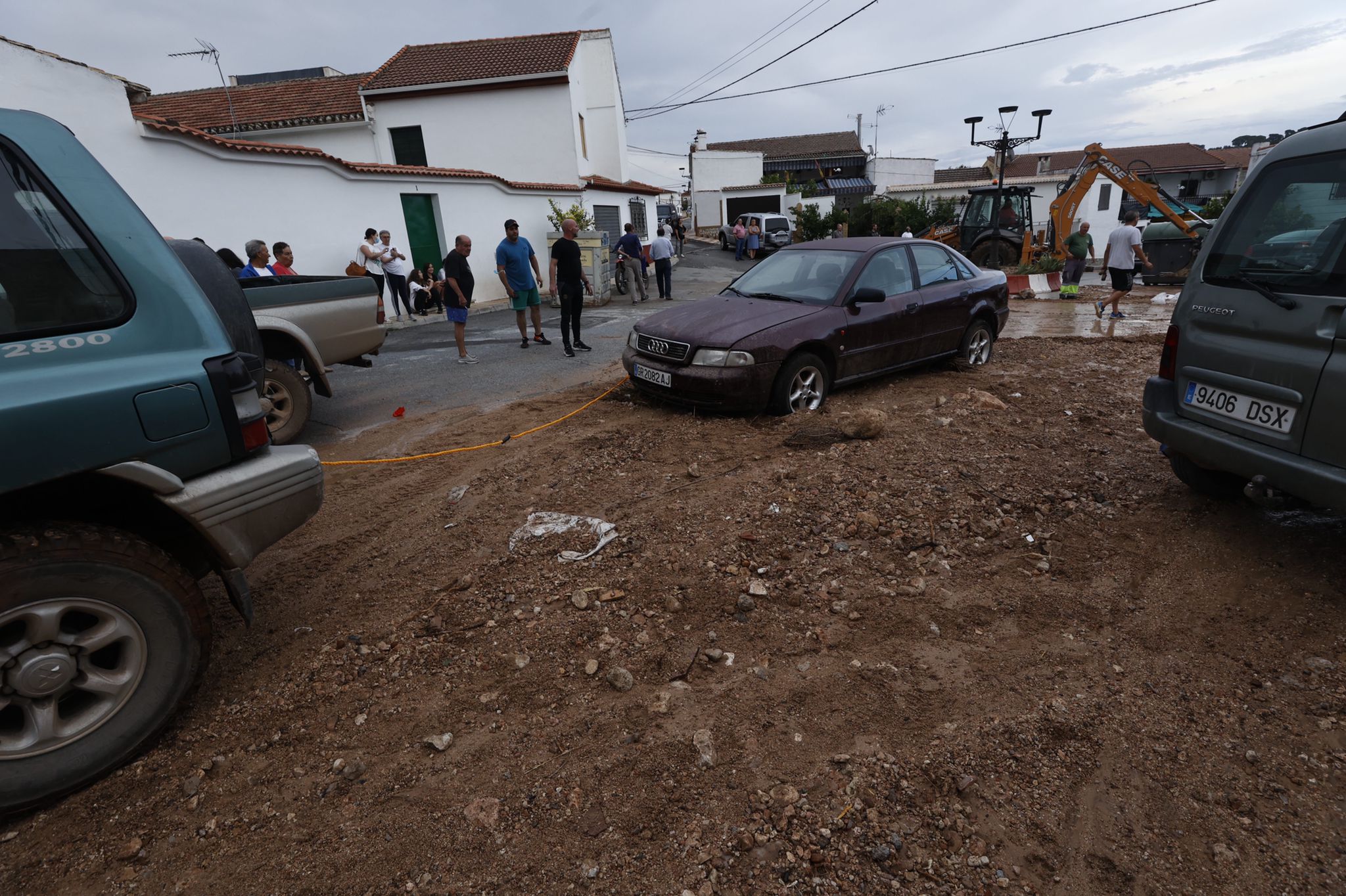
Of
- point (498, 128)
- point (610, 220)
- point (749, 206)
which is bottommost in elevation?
point (610, 220)

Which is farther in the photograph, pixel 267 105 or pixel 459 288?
pixel 267 105

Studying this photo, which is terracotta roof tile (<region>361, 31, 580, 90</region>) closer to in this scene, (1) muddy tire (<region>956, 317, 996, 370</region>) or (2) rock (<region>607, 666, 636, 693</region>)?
(1) muddy tire (<region>956, 317, 996, 370</region>)

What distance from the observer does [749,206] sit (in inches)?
1631

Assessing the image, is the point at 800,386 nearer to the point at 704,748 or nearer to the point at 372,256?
the point at 704,748

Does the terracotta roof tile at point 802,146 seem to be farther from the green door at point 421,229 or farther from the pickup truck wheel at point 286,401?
the pickup truck wheel at point 286,401

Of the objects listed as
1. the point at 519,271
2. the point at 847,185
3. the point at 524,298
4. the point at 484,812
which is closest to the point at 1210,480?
the point at 484,812

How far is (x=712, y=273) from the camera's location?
77.2 ft

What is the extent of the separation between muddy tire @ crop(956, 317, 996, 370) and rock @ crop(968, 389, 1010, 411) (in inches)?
49.5

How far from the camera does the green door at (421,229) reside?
14.5 metres

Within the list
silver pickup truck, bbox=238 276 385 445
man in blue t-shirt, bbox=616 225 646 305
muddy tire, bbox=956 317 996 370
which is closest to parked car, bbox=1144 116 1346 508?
muddy tire, bbox=956 317 996 370

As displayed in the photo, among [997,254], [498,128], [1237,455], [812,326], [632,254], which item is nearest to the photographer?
[1237,455]

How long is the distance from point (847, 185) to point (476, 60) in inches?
1177

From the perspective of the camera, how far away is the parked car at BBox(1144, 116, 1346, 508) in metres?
3.00

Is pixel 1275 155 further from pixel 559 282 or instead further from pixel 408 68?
pixel 408 68
